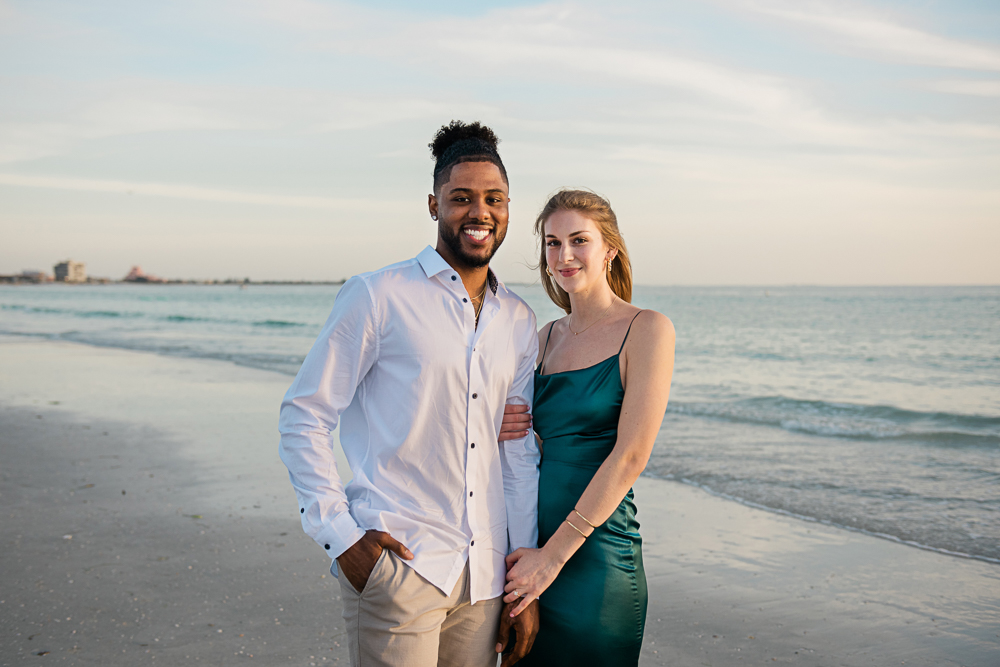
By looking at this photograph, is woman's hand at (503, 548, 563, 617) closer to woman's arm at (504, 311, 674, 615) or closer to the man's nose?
woman's arm at (504, 311, 674, 615)

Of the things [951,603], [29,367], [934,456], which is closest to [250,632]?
[951,603]

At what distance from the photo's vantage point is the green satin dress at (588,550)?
2.55 meters

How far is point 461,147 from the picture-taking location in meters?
2.47

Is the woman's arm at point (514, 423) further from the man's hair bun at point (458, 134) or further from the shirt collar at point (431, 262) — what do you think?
the man's hair bun at point (458, 134)

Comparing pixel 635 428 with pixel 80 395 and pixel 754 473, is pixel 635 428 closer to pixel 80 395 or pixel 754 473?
pixel 754 473

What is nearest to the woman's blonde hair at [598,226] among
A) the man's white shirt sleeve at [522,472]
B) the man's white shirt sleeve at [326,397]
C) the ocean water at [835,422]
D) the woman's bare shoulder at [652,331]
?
the woman's bare shoulder at [652,331]

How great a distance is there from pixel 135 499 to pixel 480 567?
487 cm

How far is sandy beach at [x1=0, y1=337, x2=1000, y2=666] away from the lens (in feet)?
12.8

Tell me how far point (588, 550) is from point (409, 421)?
0.83 meters

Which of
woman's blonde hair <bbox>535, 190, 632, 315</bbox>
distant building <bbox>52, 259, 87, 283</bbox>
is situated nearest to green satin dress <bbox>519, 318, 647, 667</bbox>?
woman's blonde hair <bbox>535, 190, 632, 315</bbox>

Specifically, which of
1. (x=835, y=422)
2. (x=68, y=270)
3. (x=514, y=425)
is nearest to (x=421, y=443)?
(x=514, y=425)

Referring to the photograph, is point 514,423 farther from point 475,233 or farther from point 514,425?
point 475,233

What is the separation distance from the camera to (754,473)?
8094 mm

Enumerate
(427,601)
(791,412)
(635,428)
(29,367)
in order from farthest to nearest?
(29,367)
(791,412)
(635,428)
(427,601)
